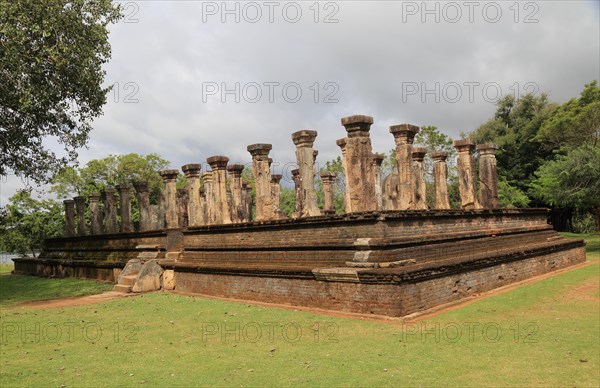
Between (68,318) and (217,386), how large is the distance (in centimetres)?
640

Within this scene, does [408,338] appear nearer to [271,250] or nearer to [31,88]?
[271,250]

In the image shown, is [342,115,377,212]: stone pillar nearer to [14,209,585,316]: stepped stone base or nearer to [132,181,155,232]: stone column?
[14,209,585,316]: stepped stone base

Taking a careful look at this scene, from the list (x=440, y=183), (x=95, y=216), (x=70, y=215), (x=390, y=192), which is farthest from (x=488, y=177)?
(x=70, y=215)

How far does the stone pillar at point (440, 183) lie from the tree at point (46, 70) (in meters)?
10.4

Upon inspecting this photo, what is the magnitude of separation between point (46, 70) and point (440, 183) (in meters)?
11.6

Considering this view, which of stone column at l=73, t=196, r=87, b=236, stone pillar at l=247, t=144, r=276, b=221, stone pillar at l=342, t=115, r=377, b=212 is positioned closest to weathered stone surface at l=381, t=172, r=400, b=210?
stone pillar at l=247, t=144, r=276, b=221

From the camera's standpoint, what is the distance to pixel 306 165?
11.3 metres

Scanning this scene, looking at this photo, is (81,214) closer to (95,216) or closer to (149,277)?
(95,216)

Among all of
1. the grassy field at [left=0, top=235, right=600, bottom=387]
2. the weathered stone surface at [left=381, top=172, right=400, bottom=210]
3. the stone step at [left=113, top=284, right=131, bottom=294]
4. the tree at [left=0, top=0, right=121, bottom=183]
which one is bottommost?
the grassy field at [left=0, top=235, right=600, bottom=387]

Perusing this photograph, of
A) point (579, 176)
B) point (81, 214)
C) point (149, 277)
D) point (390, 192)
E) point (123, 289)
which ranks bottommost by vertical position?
point (123, 289)

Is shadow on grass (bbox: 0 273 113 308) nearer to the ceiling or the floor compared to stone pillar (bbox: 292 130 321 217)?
nearer to the floor

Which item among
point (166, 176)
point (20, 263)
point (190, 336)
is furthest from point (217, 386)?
point (20, 263)

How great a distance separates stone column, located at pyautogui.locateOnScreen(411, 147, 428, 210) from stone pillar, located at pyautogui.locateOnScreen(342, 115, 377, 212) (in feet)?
8.92

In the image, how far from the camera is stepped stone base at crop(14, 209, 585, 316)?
8.39 metres
